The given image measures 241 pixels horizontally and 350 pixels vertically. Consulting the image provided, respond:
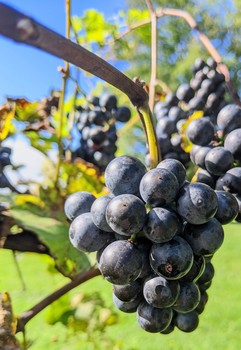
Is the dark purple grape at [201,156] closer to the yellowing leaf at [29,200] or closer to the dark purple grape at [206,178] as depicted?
the dark purple grape at [206,178]

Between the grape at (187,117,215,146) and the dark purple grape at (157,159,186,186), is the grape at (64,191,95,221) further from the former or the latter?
the grape at (187,117,215,146)

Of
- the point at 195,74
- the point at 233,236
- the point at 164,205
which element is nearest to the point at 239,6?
the point at 233,236

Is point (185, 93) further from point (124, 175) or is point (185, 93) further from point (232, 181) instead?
point (124, 175)

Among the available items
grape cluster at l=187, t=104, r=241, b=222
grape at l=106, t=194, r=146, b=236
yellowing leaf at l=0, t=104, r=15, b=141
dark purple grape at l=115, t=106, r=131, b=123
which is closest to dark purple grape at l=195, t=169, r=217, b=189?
grape cluster at l=187, t=104, r=241, b=222

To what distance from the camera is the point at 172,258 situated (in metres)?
0.50

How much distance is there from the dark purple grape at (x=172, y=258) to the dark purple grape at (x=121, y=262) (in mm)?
19

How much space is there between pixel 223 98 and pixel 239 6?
1324cm

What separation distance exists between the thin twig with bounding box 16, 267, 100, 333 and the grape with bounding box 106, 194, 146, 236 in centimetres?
26

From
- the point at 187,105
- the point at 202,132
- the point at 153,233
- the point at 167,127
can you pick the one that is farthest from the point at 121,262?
the point at 187,105

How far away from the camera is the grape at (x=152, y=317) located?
562 millimetres

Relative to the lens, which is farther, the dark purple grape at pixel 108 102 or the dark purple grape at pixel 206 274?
the dark purple grape at pixel 108 102

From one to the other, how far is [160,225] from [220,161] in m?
0.22

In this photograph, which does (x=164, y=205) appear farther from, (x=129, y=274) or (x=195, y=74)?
(x=195, y=74)

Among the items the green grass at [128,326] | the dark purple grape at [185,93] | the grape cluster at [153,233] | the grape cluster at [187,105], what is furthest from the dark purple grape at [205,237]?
the dark purple grape at [185,93]
